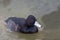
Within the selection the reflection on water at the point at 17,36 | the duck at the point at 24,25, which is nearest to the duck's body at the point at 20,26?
the duck at the point at 24,25

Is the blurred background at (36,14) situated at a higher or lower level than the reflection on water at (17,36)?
higher

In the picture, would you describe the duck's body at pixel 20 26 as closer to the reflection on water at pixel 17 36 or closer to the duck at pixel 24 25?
the duck at pixel 24 25

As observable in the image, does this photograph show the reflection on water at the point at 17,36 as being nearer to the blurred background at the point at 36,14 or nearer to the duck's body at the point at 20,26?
the blurred background at the point at 36,14

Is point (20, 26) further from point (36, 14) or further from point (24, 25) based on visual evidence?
point (36, 14)

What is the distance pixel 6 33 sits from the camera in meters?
5.55

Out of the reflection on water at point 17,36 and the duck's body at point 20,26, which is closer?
the reflection on water at point 17,36

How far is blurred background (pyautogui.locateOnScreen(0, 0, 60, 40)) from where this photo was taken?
5.41 m

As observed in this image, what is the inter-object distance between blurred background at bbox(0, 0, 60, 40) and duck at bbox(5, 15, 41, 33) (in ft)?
0.42

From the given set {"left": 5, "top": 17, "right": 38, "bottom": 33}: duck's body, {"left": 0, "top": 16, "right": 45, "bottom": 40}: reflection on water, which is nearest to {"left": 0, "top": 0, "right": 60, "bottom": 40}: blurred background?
{"left": 0, "top": 16, "right": 45, "bottom": 40}: reflection on water

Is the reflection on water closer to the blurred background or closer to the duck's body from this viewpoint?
the blurred background

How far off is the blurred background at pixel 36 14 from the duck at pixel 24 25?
5.1 inches

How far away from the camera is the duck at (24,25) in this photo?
563 cm

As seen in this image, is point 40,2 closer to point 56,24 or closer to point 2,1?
point 2,1

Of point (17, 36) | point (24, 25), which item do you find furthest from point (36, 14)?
point (17, 36)
